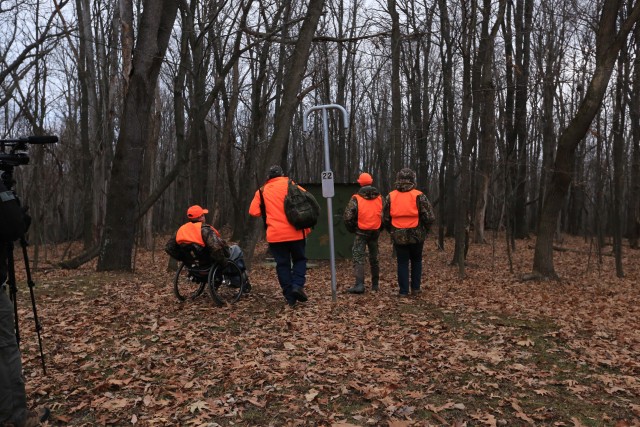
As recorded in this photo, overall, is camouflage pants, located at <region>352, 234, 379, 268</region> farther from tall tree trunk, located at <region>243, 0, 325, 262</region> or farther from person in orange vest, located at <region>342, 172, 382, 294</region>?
tall tree trunk, located at <region>243, 0, 325, 262</region>

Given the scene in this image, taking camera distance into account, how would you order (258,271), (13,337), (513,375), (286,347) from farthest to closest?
(258,271) < (286,347) < (513,375) < (13,337)

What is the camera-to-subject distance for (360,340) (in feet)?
20.1

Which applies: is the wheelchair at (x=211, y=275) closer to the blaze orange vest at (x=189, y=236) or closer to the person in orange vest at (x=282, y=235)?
the blaze orange vest at (x=189, y=236)

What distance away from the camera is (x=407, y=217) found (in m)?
8.77

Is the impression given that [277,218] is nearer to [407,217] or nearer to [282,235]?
[282,235]

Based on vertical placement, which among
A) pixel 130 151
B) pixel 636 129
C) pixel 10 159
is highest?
pixel 636 129

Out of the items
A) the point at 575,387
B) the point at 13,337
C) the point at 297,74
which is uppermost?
the point at 297,74

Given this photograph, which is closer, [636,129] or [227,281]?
[227,281]

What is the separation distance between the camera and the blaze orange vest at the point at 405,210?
875cm

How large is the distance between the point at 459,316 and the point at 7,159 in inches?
227

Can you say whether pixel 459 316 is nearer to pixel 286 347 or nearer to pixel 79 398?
pixel 286 347

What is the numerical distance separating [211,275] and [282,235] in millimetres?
1125

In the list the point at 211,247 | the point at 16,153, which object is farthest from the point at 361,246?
the point at 16,153

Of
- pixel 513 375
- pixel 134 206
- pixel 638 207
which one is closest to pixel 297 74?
pixel 134 206
